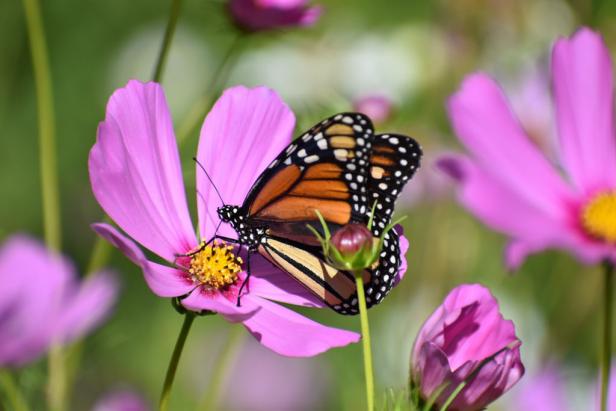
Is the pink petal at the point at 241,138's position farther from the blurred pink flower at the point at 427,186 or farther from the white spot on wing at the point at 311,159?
the blurred pink flower at the point at 427,186

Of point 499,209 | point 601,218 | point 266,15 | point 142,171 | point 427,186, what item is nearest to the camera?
point 142,171

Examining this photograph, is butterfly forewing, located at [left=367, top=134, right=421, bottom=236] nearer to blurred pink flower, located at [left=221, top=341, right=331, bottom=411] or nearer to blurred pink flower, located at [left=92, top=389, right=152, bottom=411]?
blurred pink flower, located at [left=92, top=389, right=152, bottom=411]

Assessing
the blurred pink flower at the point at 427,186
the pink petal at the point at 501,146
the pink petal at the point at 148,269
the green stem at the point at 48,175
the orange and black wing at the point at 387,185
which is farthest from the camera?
the blurred pink flower at the point at 427,186

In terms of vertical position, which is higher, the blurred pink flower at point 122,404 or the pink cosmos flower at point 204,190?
the pink cosmos flower at point 204,190

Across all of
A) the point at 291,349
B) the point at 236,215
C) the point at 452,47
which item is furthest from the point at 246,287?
the point at 452,47

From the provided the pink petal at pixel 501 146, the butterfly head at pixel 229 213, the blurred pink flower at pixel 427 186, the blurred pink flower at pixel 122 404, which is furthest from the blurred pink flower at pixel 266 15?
the blurred pink flower at pixel 427 186

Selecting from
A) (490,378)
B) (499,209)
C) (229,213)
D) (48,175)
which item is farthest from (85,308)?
(490,378)

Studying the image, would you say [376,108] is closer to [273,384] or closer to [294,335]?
[294,335]

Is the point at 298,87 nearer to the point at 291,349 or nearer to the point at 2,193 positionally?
the point at 2,193
